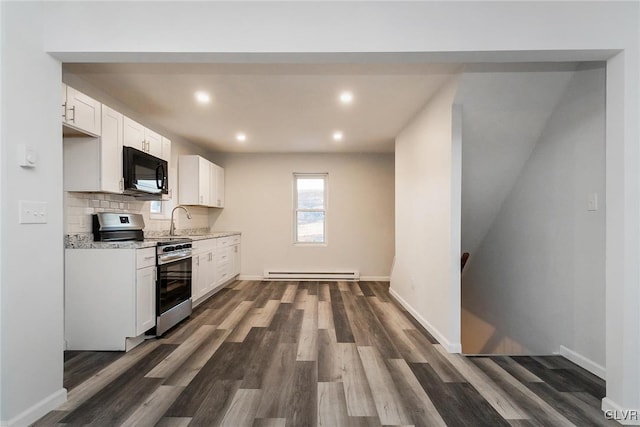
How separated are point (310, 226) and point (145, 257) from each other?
3.81 metres

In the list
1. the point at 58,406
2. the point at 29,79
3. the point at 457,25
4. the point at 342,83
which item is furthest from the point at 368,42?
the point at 58,406

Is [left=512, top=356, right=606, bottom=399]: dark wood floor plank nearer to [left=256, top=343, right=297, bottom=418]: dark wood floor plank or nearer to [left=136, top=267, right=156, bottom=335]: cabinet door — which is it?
[left=256, top=343, right=297, bottom=418]: dark wood floor plank

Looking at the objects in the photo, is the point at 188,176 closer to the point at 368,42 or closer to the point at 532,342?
the point at 368,42

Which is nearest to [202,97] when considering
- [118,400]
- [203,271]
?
[203,271]

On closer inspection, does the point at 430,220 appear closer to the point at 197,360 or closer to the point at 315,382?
the point at 315,382

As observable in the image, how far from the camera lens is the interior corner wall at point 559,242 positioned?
8.68 feet

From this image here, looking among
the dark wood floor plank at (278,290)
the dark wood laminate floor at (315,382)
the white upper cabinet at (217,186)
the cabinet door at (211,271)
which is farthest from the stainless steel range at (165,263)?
the white upper cabinet at (217,186)

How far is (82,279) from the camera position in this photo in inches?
117

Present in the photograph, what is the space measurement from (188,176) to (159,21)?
11.3 feet

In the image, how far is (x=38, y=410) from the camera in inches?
77.9

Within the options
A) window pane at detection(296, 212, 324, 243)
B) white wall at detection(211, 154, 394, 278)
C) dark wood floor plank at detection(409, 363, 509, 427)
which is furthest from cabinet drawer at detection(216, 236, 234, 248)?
dark wood floor plank at detection(409, 363, 509, 427)

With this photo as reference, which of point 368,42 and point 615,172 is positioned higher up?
point 368,42

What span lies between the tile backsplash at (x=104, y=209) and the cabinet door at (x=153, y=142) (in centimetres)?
59

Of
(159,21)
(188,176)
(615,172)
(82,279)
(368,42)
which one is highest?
(159,21)
